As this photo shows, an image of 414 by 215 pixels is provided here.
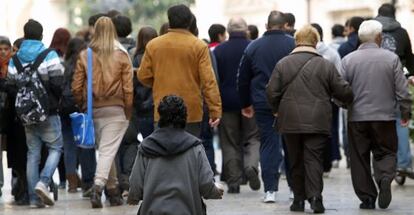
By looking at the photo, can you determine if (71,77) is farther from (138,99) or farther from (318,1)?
(318,1)

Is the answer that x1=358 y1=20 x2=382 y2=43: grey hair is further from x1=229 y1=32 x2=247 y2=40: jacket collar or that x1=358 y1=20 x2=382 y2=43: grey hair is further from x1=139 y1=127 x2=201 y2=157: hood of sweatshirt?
x1=139 y1=127 x2=201 y2=157: hood of sweatshirt

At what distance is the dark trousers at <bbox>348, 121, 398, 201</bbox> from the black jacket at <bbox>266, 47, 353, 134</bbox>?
1.50 feet

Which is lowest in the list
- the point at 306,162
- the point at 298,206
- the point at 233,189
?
the point at 233,189

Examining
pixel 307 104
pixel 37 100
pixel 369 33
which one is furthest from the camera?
pixel 37 100

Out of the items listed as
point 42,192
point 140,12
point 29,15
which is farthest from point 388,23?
point 140,12

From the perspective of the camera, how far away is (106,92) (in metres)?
14.2

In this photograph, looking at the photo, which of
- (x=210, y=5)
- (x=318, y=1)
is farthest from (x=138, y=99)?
(x=210, y=5)

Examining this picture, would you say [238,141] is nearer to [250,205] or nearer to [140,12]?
[250,205]

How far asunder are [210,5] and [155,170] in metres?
39.1

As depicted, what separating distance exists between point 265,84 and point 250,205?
127 cm

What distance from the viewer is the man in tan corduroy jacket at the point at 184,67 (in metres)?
13.4

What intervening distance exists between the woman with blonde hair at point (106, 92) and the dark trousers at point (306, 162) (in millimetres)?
1740

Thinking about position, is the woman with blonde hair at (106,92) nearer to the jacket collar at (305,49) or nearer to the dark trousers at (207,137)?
the jacket collar at (305,49)

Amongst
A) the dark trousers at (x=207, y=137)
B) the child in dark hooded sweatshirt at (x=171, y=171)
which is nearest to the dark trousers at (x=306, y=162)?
the dark trousers at (x=207, y=137)
